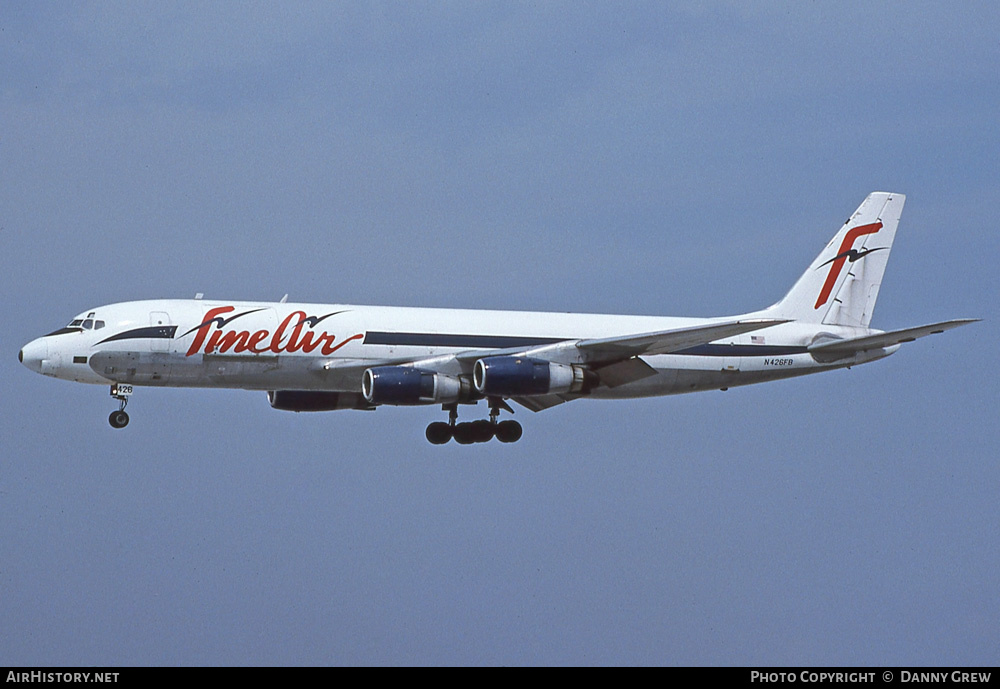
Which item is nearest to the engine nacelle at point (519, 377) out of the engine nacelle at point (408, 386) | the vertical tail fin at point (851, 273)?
the engine nacelle at point (408, 386)

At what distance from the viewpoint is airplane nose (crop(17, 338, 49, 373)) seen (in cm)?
4894

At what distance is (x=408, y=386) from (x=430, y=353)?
2.51 m

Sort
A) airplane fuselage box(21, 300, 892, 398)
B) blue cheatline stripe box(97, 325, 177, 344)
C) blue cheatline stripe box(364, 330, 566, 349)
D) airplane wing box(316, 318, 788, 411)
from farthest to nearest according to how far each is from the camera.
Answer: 1. blue cheatline stripe box(364, 330, 566, 349)
2. airplane wing box(316, 318, 788, 411)
3. airplane fuselage box(21, 300, 892, 398)
4. blue cheatline stripe box(97, 325, 177, 344)

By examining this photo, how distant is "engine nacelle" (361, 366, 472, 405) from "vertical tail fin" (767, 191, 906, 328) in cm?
1452

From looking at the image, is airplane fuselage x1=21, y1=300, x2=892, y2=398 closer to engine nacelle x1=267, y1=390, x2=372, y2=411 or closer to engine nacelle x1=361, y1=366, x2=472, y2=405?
engine nacelle x1=361, y1=366, x2=472, y2=405

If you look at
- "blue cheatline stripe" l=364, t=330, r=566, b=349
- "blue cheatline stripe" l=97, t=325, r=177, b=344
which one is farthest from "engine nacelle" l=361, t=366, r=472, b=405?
"blue cheatline stripe" l=97, t=325, r=177, b=344

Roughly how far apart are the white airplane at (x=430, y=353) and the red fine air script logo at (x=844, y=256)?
172cm

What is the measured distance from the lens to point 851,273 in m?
57.1

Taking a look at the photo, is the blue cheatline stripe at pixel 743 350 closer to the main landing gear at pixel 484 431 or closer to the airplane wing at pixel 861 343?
the airplane wing at pixel 861 343

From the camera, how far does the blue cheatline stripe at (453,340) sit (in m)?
50.5

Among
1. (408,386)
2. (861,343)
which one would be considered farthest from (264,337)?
(861,343)

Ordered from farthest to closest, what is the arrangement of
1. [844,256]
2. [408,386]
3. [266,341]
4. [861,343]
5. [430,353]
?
[844,256]
[861,343]
[430,353]
[266,341]
[408,386]

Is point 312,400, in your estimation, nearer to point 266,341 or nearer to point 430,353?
point 266,341
